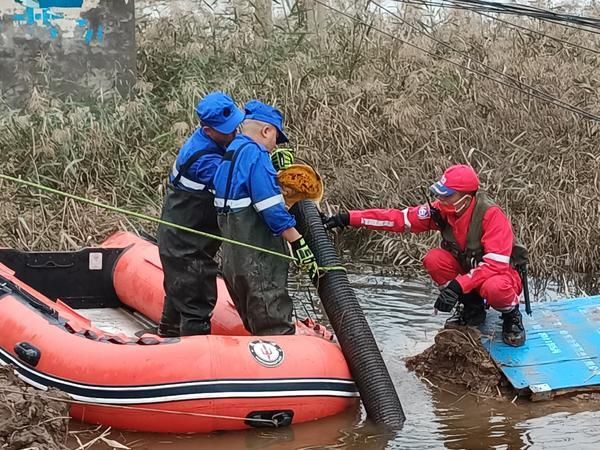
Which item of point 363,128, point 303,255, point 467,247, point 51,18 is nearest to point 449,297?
point 467,247

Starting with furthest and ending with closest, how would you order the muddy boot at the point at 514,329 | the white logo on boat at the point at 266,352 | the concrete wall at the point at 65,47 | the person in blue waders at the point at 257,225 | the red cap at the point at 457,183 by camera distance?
1. the concrete wall at the point at 65,47
2. the muddy boot at the point at 514,329
3. the red cap at the point at 457,183
4. the person in blue waders at the point at 257,225
5. the white logo on boat at the point at 266,352

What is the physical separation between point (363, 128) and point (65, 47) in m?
3.05

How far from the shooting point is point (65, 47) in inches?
410

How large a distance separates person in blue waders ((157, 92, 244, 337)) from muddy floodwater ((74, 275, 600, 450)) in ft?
3.04

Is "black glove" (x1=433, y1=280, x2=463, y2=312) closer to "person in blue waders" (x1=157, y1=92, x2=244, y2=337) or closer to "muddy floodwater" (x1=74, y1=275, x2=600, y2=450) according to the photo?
"muddy floodwater" (x1=74, y1=275, x2=600, y2=450)

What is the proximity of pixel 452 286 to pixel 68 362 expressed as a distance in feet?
6.97

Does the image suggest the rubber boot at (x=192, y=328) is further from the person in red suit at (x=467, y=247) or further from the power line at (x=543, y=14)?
the power line at (x=543, y=14)

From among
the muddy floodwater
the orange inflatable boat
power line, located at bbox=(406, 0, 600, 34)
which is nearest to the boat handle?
the orange inflatable boat

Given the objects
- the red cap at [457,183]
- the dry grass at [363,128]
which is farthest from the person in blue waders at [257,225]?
the dry grass at [363,128]

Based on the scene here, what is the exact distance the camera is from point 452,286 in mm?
5879

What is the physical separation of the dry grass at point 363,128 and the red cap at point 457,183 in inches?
115

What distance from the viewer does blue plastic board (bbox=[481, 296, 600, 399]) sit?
5836 millimetres

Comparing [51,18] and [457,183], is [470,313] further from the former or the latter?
[51,18]

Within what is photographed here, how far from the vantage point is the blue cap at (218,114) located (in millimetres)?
5793
